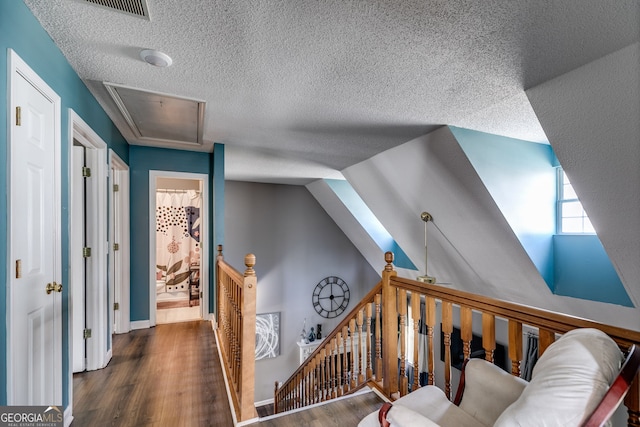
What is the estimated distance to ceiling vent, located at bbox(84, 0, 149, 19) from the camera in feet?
4.48

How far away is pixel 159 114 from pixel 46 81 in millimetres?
1123

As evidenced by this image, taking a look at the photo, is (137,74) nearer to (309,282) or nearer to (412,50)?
(412,50)

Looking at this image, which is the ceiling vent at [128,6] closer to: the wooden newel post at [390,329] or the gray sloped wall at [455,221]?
the wooden newel post at [390,329]

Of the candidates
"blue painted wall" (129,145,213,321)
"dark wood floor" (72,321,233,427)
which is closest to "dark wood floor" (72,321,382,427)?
"dark wood floor" (72,321,233,427)

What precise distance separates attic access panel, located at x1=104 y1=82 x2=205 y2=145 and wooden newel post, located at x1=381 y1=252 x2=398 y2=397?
2.03 metres

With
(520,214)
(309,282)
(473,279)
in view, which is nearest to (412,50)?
(520,214)

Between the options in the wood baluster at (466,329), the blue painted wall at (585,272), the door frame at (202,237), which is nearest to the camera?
the wood baluster at (466,329)

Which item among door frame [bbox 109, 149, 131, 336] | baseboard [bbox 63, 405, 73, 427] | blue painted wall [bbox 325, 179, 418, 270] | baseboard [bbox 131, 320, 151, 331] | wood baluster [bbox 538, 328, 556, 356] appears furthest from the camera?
blue painted wall [bbox 325, 179, 418, 270]

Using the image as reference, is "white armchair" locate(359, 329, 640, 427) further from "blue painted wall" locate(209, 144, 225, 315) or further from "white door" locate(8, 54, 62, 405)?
"blue painted wall" locate(209, 144, 225, 315)

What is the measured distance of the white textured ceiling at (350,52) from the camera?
1.41 metres

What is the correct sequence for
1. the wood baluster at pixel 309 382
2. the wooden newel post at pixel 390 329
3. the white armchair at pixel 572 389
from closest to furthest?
the white armchair at pixel 572 389
the wooden newel post at pixel 390 329
the wood baluster at pixel 309 382

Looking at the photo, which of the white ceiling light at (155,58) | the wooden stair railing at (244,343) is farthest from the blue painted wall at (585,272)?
the white ceiling light at (155,58)

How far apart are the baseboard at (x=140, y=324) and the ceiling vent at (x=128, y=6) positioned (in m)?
3.53

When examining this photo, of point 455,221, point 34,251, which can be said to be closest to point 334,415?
point 34,251
